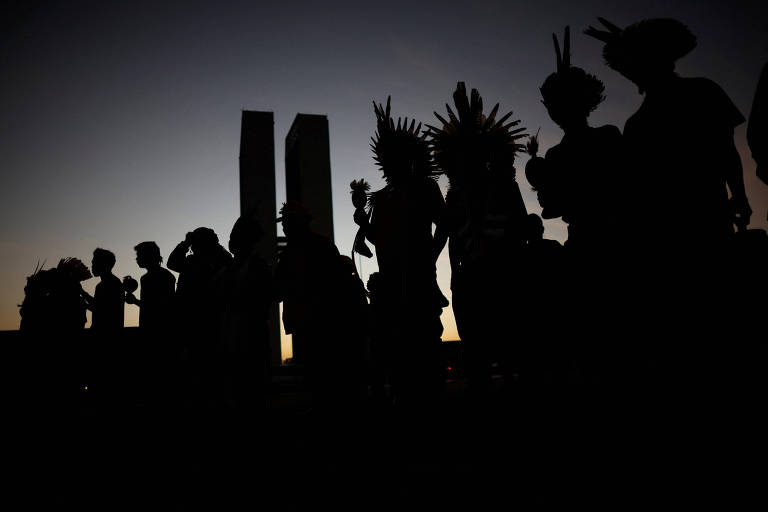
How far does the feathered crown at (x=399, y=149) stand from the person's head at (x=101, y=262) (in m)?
4.15

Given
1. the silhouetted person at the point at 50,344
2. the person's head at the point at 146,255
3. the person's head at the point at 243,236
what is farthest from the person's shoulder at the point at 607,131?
the silhouetted person at the point at 50,344

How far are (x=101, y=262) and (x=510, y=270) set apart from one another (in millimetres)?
5249

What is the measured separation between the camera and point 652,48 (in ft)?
7.14

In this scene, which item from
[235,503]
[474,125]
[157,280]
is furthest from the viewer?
[157,280]

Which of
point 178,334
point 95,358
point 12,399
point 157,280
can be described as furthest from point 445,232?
point 12,399

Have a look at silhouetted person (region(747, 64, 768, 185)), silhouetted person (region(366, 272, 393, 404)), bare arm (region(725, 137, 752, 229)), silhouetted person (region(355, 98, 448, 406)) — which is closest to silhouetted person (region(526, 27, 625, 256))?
bare arm (region(725, 137, 752, 229))

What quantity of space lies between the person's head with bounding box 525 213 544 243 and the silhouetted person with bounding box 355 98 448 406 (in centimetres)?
69

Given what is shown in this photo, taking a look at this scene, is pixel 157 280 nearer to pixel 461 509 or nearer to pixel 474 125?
pixel 474 125

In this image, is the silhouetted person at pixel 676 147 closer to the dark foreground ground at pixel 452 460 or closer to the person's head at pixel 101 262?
the dark foreground ground at pixel 452 460

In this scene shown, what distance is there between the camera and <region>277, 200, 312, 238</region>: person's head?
376 centimetres

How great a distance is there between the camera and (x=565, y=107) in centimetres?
252

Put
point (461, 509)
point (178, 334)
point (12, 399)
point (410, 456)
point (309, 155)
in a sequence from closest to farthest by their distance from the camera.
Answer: point (461, 509) < point (410, 456) < point (178, 334) < point (12, 399) < point (309, 155)

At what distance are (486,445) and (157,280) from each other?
4664mm

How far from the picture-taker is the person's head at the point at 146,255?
5.53 m
